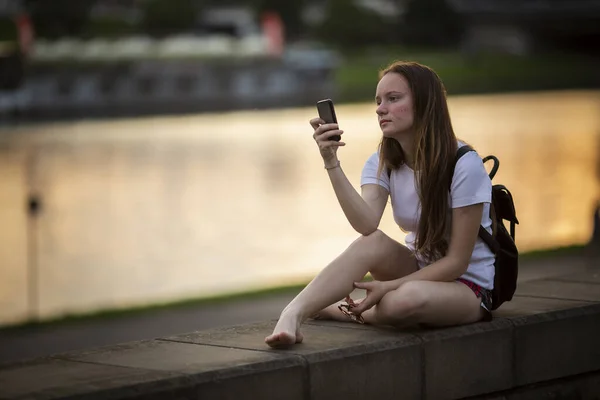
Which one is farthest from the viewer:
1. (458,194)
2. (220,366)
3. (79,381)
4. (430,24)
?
(430,24)

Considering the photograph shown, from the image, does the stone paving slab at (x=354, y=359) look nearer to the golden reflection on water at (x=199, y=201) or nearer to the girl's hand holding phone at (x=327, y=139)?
the girl's hand holding phone at (x=327, y=139)

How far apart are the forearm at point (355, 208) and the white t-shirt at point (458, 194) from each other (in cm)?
15

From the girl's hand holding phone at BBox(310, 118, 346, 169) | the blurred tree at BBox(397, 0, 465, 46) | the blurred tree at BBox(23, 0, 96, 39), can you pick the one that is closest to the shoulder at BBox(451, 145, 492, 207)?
the girl's hand holding phone at BBox(310, 118, 346, 169)

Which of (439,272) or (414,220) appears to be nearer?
(439,272)

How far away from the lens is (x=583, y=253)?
57.1 ft

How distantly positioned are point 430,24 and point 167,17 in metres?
24.4

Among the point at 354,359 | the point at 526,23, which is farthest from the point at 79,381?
the point at 526,23

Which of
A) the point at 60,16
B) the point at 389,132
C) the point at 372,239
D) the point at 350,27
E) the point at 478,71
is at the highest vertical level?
the point at 60,16

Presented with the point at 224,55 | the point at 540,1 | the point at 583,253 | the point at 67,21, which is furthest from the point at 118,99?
the point at 583,253

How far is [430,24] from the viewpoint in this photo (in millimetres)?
115688

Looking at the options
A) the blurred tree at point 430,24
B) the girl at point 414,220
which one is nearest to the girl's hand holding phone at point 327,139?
the girl at point 414,220

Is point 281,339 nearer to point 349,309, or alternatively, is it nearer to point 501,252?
point 349,309

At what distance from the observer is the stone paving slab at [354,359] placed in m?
5.59

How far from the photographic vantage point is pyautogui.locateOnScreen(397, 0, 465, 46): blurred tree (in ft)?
372
